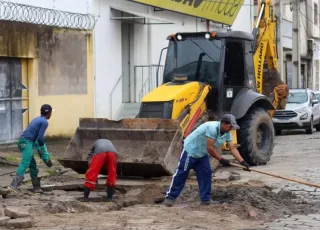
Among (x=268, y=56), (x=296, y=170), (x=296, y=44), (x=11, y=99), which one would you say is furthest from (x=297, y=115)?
(x=11, y=99)

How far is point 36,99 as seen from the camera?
1923 cm

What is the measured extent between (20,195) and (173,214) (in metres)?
2.86

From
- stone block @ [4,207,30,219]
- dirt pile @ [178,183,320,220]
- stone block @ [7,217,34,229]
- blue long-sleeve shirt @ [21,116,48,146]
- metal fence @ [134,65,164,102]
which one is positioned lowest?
dirt pile @ [178,183,320,220]

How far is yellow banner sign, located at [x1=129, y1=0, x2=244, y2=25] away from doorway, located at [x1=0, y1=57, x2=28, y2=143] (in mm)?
5214

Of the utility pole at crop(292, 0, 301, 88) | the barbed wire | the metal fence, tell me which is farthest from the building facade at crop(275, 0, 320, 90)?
the barbed wire

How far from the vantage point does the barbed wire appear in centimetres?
1841

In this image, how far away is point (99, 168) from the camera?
1112 cm

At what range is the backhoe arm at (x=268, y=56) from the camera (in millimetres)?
17359

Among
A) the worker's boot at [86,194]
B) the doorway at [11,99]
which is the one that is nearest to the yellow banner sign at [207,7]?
the doorway at [11,99]

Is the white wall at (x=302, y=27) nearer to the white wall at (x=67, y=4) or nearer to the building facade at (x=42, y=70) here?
the white wall at (x=67, y=4)

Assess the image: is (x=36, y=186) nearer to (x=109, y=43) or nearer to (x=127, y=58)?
(x=109, y=43)

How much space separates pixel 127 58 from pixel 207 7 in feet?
16.2

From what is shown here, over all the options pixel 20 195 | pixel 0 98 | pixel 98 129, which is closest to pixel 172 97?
pixel 98 129

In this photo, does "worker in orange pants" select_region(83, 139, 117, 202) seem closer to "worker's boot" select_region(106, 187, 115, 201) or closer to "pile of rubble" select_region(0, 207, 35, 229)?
"worker's boot" select_region(106, 187, 115, 201)
